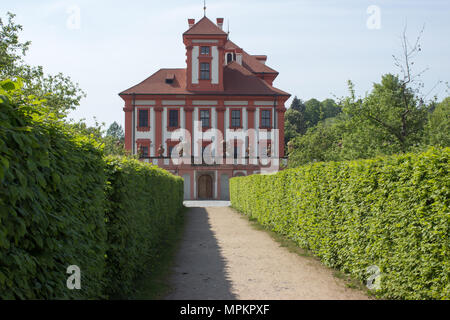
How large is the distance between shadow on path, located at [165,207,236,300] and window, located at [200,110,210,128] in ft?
117

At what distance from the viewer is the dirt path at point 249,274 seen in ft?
20.8

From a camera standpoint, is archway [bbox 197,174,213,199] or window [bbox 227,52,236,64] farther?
window [bbox 227,52,236,64]

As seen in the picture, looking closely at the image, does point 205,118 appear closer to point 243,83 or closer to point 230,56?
point 243,83

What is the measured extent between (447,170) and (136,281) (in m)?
5.05

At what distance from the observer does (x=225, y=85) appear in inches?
1927

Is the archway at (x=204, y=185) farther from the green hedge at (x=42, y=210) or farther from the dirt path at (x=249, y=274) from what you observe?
the green hedge at (x=42, y=210)

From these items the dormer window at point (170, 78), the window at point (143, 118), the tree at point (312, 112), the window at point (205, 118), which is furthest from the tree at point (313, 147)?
the tree at point (312, 112)

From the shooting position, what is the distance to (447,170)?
4.74 metres

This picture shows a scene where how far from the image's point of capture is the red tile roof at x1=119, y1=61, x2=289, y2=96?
47656 mm

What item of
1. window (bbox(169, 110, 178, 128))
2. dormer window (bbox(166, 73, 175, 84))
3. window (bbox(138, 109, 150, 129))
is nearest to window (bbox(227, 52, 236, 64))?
dormer window (bbox(166, 73, 175, 84))

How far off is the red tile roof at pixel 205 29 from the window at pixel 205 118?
29.5ft

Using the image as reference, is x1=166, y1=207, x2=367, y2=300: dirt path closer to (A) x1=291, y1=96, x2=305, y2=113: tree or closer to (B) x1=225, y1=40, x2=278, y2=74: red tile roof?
(B) x1=225, y1=40, x2=278, y2=74: red tile roof

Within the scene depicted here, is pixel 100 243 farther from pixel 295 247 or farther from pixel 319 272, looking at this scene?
Answer: pixel 295 247
